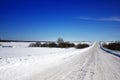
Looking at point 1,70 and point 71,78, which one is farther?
point 1,70

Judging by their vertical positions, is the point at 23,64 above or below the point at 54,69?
above

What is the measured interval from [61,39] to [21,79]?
11237cm

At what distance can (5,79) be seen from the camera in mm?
6402

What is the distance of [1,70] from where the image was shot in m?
7.64

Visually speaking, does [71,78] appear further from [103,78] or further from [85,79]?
[103,78]

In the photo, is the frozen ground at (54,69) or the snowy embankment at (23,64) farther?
the snowy embankment at (23,64)

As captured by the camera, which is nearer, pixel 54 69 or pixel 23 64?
pixel 54 69

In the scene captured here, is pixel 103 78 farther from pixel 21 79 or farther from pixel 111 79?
pixel 21 79

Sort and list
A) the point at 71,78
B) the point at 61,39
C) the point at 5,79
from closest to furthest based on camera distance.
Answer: the point at 5,79, the point at 71,78, the point at 61,39

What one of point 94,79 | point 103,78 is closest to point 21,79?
point 94,79

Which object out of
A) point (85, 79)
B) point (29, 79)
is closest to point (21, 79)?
point (29, 79)

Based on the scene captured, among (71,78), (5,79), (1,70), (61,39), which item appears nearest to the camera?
(5,79)

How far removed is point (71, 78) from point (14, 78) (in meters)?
2.60

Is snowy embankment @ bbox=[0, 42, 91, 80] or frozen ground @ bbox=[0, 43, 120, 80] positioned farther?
snowy embankment @ bbox=[0, 42, 91, 80]
